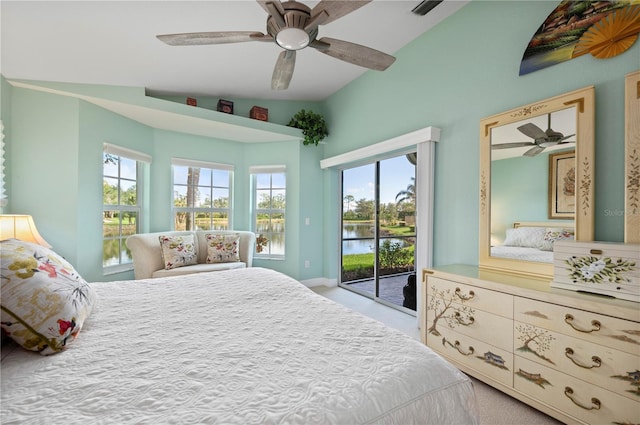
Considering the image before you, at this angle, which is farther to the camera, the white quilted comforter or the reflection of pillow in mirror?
the reflection of pillow in mirror

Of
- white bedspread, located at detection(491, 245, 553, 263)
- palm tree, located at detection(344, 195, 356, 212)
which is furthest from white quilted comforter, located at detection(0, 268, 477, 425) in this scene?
palm tree, located at detection(344, 195, 356, 212)

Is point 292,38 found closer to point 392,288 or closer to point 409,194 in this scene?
point 409,194

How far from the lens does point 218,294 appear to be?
1575 mm

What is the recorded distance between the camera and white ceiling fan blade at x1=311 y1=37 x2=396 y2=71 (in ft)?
6.24

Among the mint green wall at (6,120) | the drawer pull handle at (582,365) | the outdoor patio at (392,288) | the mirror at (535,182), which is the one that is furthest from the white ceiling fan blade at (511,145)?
the mint green wall at (6,120)

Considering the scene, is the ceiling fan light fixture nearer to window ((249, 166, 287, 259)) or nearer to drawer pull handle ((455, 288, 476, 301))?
drawer pull handle ((455, 288, 476, 301))

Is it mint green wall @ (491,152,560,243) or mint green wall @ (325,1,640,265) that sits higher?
mint green wall @ (325,1,640,265)

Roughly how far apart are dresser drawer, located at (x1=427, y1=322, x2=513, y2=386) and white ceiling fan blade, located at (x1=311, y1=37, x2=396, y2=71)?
6.77 ft

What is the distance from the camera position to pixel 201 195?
14.3 feet

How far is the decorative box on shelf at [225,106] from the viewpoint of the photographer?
3986 millimetres

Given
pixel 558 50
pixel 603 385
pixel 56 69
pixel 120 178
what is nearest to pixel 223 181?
pixel 120 178

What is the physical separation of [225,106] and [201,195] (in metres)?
1.39

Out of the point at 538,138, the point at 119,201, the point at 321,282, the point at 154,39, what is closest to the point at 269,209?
the point at 321,282

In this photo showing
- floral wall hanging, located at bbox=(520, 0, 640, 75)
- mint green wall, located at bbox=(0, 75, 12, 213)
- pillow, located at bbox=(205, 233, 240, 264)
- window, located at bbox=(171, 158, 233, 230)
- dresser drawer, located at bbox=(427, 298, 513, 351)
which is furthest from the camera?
window, located at bbox=(171, 158, 233, 230)
